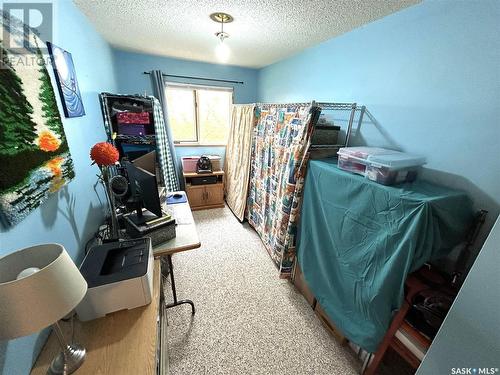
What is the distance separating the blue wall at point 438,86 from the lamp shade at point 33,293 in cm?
185

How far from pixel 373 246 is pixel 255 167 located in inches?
71.6

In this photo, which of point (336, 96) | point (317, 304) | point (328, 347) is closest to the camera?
point (328, 347)

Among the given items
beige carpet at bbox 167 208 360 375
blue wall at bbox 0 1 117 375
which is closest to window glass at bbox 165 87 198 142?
blue wall at bbox 0 1 117 375

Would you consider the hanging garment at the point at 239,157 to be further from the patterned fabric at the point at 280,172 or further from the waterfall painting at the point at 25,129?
the waterfall painting at the point at 25,129


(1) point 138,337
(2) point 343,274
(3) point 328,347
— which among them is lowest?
(3) point 328,347

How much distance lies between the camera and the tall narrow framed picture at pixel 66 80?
115cm

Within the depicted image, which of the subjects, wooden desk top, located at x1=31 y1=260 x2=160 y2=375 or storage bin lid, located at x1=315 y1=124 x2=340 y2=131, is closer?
wooden desk top, located at x1=31 y1=260 x2=160 y2=375

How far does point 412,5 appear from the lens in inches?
51.1

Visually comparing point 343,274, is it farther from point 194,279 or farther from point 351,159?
point 194,279

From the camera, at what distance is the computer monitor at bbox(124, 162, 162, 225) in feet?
3.88

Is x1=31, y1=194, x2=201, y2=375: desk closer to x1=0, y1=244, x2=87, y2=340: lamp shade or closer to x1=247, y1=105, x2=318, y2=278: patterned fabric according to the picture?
x1=0, y1=244, x2=87, y2=340: lamp shade

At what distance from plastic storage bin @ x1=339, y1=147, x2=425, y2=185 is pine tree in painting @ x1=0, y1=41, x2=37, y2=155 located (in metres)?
1.70

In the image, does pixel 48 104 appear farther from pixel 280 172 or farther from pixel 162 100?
pixel 162 100

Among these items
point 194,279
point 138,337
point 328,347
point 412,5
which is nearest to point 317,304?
point 328,347
